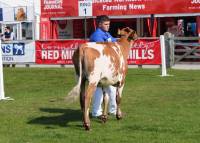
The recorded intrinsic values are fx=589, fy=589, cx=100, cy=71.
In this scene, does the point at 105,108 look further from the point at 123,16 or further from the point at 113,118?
the point at 123,16

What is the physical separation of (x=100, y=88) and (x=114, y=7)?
2714 centimetres

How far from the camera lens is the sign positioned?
127ft

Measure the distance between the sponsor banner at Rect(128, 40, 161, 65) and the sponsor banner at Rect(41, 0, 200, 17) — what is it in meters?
8.83

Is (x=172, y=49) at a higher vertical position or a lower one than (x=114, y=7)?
lower

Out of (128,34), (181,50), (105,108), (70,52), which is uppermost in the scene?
(128,34)

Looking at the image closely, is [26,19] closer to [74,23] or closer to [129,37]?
[74,23]

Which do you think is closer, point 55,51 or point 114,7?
point 55,51

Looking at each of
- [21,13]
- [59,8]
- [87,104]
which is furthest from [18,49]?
[87,104]

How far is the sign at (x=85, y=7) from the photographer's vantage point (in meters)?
38.6

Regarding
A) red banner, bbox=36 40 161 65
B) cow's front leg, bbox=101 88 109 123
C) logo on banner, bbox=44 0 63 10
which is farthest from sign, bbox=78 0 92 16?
cow's front leg, bbox=101 88 109 123

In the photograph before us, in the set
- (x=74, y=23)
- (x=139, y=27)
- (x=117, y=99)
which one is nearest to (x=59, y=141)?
(x=117, y=99)

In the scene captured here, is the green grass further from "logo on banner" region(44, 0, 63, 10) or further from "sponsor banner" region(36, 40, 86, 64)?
"logo on banner" region(44, 0, 63, 10)

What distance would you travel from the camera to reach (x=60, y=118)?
11.5 meters

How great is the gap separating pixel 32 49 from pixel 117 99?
751 inches
